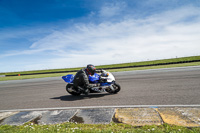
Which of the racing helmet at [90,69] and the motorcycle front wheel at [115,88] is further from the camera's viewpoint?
the motorcycle front wheel at [115,88]

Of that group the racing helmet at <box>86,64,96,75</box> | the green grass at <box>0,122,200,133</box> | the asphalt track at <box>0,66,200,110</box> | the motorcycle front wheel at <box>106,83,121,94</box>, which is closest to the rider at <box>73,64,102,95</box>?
the racing helmet at <box>86,64,96,75</box>

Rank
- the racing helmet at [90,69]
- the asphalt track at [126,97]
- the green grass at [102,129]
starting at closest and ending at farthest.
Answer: the green grass at [102,129] < the asphalt track at [126,97] < the racing helmet at [90,69]

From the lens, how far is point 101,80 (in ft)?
23.4

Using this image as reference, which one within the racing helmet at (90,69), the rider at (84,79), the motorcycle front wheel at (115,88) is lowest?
the motorcycle front wheel at (115,88)

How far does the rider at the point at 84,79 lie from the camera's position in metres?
6.90

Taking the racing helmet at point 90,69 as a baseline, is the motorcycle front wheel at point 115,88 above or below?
below

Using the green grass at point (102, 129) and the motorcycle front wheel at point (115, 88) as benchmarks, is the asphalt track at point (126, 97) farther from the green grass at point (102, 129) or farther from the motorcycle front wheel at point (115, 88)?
the green grass at point (102, 129)

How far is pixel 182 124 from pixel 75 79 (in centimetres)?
506

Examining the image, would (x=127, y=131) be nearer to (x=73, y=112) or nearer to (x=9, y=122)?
(x=73, y=112)

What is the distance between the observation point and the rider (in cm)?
690

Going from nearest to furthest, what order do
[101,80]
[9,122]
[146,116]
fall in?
[146,116], [9,122], [101,80]

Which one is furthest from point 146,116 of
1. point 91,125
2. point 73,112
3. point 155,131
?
point 73,112

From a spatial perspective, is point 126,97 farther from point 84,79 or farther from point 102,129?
point 102,129

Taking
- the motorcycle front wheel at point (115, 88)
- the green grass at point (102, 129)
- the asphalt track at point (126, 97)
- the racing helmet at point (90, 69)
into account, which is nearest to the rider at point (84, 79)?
the racing helmet at point (90, 69)
